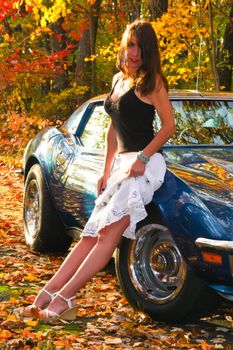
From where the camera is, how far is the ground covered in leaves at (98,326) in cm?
429

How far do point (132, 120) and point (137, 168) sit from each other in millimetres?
314

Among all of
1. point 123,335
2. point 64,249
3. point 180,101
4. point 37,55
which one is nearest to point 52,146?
point 64,249

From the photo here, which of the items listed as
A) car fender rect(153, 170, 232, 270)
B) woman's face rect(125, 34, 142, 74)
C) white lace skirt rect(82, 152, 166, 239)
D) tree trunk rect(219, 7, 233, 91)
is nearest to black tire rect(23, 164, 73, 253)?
white lace skirt rect(82, 152, 166, 239)

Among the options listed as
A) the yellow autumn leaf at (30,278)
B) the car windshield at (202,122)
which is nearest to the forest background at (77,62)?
the car windshield at (202,122)

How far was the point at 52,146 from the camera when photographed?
673 cm

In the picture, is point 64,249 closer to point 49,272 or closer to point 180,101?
point 49,272

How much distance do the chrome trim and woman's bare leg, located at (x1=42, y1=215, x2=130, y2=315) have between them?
54 centimetres

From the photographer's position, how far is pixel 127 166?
4586mm

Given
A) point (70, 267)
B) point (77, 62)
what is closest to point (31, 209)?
point (70, 267)

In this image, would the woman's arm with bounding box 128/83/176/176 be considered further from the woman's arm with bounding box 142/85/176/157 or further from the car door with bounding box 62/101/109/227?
the car door with bounding box 62/101/109/227

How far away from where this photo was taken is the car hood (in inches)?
169

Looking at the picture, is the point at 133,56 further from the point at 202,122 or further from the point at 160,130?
the point at 202,122

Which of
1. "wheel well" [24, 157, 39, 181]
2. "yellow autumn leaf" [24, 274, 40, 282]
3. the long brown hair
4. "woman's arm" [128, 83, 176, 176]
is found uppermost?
the long brown hair

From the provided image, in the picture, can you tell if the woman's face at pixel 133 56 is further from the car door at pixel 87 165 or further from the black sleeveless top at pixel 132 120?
the car door at pixel 87 165
